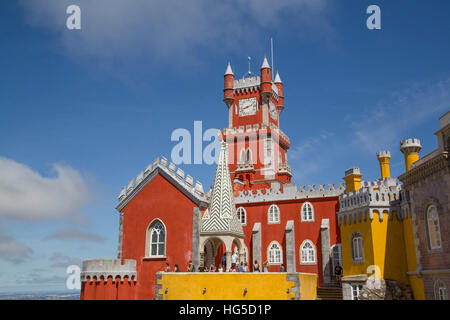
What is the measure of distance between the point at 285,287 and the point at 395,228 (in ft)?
26.6

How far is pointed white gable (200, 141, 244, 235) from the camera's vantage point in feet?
88.1

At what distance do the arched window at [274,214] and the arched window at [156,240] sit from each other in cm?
881

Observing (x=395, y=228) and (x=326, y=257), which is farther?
(x=326, y=257)

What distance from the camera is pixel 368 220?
25.1m

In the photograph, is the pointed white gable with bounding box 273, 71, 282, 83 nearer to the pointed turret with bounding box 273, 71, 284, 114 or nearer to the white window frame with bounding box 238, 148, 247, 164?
the pointed turret with bounding box 273, 71, 284, 114

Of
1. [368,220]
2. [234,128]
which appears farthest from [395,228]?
[234,128]

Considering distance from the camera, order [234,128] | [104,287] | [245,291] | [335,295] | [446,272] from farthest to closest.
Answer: [234,128] < [104,287] < [335,295] < [245,291] < [446,272]

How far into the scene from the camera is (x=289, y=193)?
1304 inches

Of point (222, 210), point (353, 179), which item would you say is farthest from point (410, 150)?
point (222, 210)

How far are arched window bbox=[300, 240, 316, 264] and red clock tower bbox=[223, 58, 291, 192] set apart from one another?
409 inches

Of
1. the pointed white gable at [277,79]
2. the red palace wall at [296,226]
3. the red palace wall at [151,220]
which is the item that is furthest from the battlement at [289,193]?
the pointed white gable at [277,79]

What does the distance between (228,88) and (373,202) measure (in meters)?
27.0

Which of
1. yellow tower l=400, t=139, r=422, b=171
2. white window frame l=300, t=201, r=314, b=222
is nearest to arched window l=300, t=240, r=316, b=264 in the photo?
white window frame l=300, t=201, r=314, b=222
